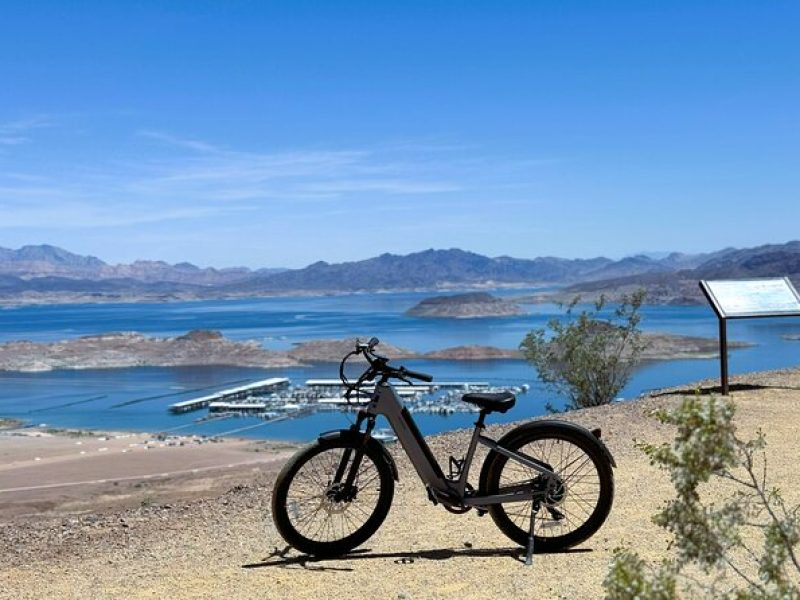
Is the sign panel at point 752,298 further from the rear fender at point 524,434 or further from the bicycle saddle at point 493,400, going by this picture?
the bicycle saddle at point 493,400

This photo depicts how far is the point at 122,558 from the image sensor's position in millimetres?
6598

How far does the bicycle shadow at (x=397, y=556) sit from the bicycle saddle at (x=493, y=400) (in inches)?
34.3

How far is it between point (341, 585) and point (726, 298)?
1025cm

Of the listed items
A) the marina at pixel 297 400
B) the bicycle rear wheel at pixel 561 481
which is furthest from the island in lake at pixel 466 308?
the bicycle rear wheel at pixel 561 481

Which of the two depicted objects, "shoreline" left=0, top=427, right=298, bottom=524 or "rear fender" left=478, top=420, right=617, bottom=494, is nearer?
"rear fender" left=478, top=420, right=617, bottom=494

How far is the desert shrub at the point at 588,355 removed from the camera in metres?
20.5

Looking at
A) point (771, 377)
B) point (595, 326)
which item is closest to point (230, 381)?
point (595, 326)

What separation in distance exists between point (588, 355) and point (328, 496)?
603 inches

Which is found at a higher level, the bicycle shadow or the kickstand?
the kickstand

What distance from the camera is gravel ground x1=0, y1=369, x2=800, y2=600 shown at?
5.18 m

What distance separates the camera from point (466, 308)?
157000 millimetres

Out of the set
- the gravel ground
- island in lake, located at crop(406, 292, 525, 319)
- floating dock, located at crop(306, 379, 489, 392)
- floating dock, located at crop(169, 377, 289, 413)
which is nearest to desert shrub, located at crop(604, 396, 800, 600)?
the gravel ground

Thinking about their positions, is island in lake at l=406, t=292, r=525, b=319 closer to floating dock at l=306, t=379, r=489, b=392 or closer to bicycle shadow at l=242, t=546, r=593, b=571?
floating dock at l=306, t=379, r=489, b=392

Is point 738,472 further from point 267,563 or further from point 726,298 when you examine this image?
point 726,298
